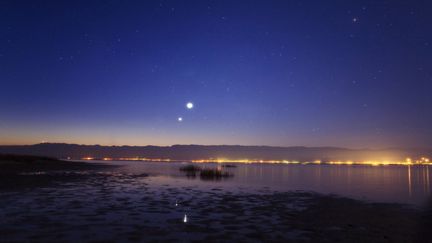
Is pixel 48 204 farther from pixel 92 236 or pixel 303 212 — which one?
pixel 303 212

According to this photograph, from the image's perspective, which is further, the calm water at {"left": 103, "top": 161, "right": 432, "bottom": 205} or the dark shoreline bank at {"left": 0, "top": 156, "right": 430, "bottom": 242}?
the calm water at {"left": 103, "top": 161, "right": 432, "bottom": 205}

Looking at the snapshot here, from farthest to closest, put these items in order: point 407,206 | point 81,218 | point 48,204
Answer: point 407,206 → point 48,204 → point 81,218

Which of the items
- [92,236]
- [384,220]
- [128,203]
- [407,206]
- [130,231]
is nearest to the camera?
[92,236]

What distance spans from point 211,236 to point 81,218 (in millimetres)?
6491

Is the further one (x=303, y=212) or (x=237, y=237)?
(x=303, y=212)

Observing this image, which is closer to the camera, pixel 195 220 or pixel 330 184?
pixel 195 220

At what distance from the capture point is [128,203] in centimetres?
2092

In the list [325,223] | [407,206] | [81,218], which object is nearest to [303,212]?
[325,223]


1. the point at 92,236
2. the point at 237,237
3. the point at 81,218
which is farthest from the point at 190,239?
the point at 81,218

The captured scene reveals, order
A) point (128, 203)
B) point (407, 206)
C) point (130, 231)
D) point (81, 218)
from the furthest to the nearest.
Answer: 1. point (407, 206)
2. point (128, 203)
3. point (81, 218)
4. point (130, 231)

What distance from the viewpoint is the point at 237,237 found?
12977 mm

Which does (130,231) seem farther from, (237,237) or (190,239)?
(237,237)

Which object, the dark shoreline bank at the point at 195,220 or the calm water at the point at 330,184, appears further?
the calm water at the point at 330,184

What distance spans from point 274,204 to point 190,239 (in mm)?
11286
